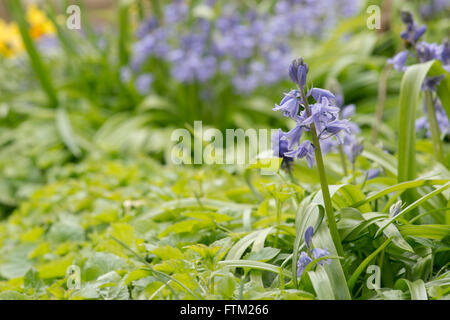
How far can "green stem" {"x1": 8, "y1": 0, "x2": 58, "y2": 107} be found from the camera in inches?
146

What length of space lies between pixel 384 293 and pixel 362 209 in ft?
0.98

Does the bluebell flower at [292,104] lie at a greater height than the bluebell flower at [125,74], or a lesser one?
lesser

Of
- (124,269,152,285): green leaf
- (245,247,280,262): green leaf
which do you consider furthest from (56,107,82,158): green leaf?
(245,247,280,262): green leaf

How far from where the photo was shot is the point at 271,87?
391cm

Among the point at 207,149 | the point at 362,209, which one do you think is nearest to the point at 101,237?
the point at 207,149

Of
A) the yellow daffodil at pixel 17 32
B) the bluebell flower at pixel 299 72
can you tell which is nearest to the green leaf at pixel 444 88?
the bluebell flower at pixel 299 72

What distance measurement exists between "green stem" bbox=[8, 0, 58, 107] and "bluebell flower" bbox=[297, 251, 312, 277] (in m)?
3.35

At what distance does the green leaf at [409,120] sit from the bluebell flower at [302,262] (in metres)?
0.40

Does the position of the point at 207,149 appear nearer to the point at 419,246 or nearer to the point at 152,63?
the point at 419,246

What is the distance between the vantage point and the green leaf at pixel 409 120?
4.12 feet

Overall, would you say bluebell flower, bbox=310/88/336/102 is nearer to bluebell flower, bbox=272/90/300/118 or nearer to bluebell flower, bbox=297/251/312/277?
bluebell flower, bbox=272/90/300/118

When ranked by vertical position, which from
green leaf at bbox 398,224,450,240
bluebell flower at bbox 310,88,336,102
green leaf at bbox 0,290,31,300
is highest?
bluebell flower at bbox 310,88,336,102

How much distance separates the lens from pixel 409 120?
1.29 meters

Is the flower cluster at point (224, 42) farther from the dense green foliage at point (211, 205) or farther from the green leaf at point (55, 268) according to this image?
the green leaf at point (55, 268)
